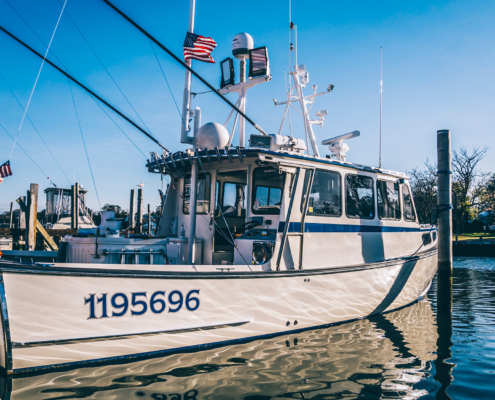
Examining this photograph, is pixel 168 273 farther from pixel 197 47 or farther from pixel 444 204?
pixel 444 204

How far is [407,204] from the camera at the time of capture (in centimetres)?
840

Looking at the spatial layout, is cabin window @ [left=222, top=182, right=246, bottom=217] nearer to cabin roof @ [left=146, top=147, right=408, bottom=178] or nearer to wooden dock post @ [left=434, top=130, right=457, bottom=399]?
cabin roof @ [left=146, top=147, right=408, bottom=178]

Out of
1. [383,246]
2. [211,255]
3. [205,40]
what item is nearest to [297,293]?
[211,255]

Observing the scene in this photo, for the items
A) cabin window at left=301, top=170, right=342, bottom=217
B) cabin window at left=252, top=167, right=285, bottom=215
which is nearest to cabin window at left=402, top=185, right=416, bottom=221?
cabin window at left=301, top=170, right=342, bottom=217

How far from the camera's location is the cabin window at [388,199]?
7594 millimetres

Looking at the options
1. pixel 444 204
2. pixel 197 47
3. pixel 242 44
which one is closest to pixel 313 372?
pixel 197 47

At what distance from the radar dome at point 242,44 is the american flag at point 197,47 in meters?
1.24

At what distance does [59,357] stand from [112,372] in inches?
23.8

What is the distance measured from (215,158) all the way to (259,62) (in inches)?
87.2

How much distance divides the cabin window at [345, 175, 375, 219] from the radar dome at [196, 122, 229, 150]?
2465 mm

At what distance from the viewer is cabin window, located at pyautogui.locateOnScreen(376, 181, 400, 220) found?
7594 mm

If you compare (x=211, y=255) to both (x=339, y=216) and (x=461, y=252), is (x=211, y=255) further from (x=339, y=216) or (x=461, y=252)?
(x=461, y=252)

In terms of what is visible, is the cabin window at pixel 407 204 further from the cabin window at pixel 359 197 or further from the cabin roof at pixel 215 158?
the cabin window at pixel 359 197

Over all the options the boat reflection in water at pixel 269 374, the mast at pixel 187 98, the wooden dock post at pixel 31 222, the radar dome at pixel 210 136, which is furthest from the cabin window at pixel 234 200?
the wooden dock post at pixel 31 222
